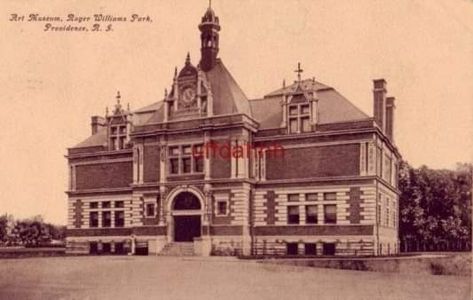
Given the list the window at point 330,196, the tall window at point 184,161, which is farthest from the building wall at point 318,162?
the tall window at point 184,161

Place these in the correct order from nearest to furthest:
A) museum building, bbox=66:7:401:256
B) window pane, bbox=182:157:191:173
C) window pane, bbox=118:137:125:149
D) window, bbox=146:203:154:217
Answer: museum building, bbox=66:7:401:256 → window pane, bbox=182:157:191:173 → window, bbox=146:203:154:217 → window pane, bbox=118:137:125:149

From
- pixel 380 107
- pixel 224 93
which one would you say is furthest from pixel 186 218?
pixel 380 107

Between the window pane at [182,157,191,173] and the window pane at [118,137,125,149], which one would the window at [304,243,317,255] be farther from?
the window pane at [118,137,125,149]

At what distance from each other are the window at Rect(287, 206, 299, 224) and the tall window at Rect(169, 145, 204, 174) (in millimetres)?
3446

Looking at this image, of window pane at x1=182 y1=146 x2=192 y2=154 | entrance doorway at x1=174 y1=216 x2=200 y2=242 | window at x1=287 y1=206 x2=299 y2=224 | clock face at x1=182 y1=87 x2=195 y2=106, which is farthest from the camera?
entrance doorway at x1=174 y1=216 x2=200 y2=242

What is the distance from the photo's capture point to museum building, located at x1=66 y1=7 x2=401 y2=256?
1922 centimetres

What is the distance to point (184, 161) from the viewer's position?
21.3 m

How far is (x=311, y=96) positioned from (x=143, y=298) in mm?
10445

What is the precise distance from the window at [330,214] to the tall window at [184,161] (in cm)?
466

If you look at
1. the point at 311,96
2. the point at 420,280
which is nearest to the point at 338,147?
the point at 311,96

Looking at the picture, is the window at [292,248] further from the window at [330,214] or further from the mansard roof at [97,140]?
the mansard roof at [97,140]

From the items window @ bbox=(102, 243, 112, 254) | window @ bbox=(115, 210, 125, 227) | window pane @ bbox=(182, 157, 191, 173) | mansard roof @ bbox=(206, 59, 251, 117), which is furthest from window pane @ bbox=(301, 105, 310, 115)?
window @ bbox=(102, 243, 112, 254)

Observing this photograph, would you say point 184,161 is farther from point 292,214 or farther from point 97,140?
point 97,140

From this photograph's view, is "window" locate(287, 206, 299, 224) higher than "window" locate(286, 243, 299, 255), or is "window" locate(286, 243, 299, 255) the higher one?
"window" locate(287, 206, 299, 224)
